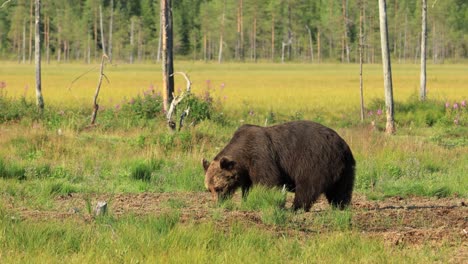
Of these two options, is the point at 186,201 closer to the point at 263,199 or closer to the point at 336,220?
the point at 263,199

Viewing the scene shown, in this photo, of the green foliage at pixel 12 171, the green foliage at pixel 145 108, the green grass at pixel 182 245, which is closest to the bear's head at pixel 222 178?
the green grass at pixel 182 245

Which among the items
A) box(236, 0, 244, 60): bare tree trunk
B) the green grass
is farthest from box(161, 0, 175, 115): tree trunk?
box(236, 0, 244, 60): bare tree trunk

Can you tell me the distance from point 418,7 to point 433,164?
375ft

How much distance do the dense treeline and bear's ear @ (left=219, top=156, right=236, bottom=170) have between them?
94472mm

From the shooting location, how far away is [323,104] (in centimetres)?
2947

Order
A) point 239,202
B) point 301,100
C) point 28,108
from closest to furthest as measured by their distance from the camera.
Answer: point 239,202 → point 28,108 → point 301,100

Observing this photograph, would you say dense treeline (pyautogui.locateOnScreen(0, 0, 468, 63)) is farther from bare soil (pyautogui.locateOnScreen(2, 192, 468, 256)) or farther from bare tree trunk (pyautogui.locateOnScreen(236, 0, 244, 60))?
bare soil (pyautogui.locateOnScreen(2, 192, 468, 256))

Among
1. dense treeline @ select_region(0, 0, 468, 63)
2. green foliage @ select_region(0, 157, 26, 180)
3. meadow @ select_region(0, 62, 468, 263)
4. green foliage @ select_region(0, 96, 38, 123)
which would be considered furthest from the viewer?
dense treeline @ select_region(0, 0, 468, 63)

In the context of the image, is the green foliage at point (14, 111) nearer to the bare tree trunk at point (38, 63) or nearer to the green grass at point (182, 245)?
the bare tree trunk at point (38, 63)

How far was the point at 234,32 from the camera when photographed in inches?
4380

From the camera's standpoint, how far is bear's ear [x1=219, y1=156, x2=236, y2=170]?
8.51m

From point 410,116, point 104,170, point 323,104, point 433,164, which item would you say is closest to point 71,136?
point 104,170

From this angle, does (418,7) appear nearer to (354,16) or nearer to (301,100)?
(354,16)

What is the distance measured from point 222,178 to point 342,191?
54.7 inches
